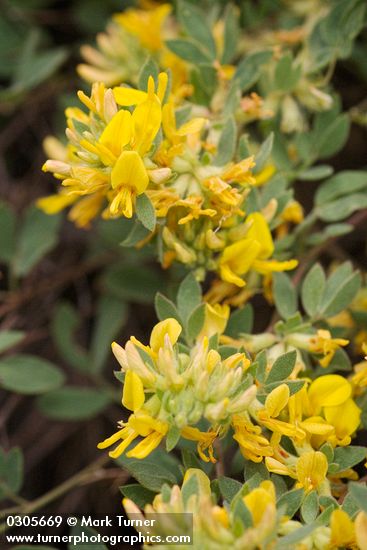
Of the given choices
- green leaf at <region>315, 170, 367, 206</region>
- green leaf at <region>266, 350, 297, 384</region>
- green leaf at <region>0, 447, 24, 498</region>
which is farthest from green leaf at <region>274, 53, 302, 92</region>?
green leaf at <region>0, 447, 24, 498</region>

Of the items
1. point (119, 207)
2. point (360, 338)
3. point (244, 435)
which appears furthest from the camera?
point (360, 338)

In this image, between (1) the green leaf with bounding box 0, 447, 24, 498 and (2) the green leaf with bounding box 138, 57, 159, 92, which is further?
(1) the green leaf with bounding box 0, 447, 24, 498

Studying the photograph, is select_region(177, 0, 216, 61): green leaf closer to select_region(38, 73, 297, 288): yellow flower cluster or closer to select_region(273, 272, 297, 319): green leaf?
select_region(38, 73, 297, 288): yellow flower cluster

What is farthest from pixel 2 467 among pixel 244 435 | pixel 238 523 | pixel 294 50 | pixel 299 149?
pixel 294 50

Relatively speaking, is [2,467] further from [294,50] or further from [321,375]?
[294,50]

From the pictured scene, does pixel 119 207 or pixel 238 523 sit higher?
pixel 119 207

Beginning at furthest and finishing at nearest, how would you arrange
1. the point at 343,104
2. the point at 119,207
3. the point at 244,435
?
the point at 343,104, the point at 119,207, the point at 244,435

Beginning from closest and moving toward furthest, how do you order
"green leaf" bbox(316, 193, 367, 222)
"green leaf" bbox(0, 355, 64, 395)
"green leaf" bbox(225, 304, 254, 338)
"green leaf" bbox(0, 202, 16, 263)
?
"green leaf" bbox(225, 304, 254, 338) < "green leaf" bbox(316, 193, 367, 222) < "green leaf" bbox(0, 355, 64, 395) < "green leaf" bbox(0, 202, 16, 263)
